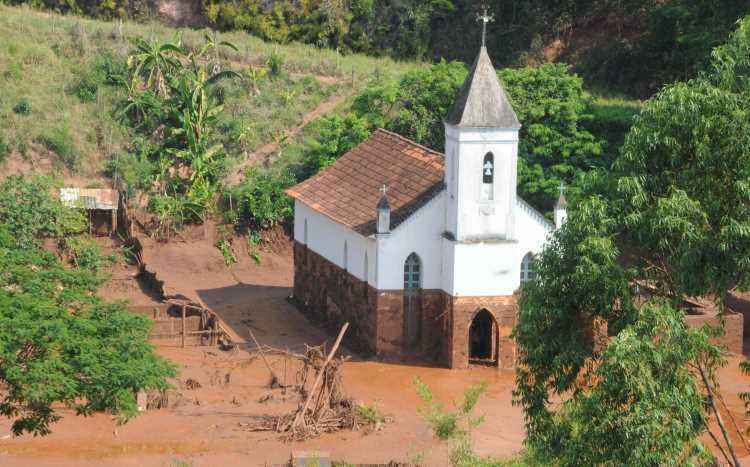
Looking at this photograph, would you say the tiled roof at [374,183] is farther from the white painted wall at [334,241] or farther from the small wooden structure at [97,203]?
the small wooden structure at [97,203]

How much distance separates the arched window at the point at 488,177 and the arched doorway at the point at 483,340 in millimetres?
3231

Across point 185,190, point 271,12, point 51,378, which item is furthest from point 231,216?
point 51,378

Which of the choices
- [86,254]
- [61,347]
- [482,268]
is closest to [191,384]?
[482,268]

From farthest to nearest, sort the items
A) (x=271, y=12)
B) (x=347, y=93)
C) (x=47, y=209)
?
1. (x=271, y=12)
2. (x=347, y=93)
3. (x=47, y=209)

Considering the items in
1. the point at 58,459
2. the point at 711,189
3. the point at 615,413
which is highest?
the point at 711,189

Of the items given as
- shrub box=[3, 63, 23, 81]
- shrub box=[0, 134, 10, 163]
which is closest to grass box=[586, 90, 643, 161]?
shrub box=[0, 134, 10, 163]

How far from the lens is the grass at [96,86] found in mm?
52594

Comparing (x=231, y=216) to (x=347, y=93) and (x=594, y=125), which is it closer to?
(x=347, y=93)

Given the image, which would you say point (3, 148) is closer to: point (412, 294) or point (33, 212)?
point (33, 212)

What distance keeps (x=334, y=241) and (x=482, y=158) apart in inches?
238

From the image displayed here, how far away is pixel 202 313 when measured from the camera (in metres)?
40.3

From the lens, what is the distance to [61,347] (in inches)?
1022

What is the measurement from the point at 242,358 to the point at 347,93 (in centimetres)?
2074

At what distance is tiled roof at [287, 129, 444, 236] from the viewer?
129ft
